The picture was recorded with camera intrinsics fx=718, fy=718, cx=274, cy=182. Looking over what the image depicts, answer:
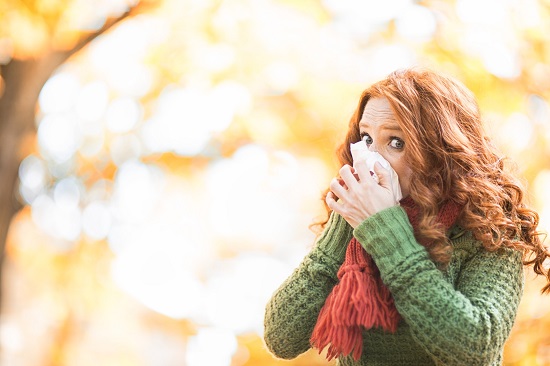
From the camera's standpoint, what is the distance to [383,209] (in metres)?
1.53

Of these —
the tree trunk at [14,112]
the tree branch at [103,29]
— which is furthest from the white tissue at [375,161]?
the tree trunk at [14,112]

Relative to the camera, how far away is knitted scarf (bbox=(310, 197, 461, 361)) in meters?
1.49

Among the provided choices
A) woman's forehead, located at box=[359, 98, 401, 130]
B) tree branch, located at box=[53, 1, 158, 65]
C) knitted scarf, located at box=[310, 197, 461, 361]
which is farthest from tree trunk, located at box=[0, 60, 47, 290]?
knitted scarf, located at box=[310, 197, 461, 361]

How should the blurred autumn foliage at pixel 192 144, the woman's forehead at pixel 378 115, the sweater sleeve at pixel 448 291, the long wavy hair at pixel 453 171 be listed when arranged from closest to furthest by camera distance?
1. the sweater sleeve at pixel 448 291
2. the long wavy hair at pixel 453 171
3. the woman's forehead at pixel 378 115
4. the blurred autumn foliage at pixel 192 144

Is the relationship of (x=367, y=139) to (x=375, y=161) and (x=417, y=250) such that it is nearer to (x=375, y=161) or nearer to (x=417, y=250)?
(x=375, y=161)

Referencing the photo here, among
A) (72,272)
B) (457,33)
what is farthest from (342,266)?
(72,272)

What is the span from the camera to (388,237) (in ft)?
4.90

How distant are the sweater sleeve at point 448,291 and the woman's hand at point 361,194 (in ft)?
0.09

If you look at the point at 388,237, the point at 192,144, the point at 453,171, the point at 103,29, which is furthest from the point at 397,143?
the point at 192,144

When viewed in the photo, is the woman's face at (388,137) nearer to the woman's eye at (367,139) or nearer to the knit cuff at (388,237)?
the woman's eye at (367,139)

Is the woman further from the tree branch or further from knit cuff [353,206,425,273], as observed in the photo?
the tree branch

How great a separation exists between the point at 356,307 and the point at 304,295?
7.6 inches

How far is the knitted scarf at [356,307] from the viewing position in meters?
1.49

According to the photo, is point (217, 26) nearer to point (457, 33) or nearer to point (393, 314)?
point (457, 33)
